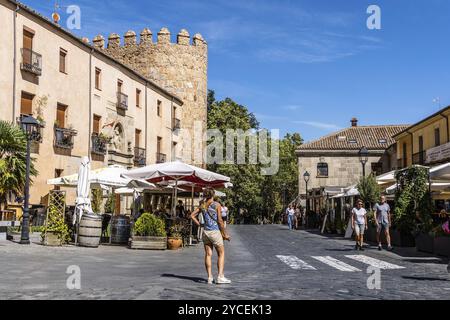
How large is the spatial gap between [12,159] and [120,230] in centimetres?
401

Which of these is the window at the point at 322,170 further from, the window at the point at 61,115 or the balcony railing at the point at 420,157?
the window at the point at 61,115

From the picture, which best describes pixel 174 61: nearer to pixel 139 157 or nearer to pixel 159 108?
pixel 159 108

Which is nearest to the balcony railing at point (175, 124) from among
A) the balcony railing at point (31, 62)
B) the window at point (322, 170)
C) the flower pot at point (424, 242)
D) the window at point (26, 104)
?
the window at point (322, 170)

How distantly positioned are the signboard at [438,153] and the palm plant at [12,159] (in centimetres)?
2192

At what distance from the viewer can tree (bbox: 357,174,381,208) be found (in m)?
24.2

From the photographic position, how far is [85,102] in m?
30.2

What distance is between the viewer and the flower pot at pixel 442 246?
47.1 feet

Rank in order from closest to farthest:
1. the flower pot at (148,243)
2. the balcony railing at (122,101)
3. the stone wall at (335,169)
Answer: the flower pot at (148,243), the balcony railing at (122,101), the stone wall at (335,169)

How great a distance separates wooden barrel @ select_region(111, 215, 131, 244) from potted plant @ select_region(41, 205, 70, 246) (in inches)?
65.7

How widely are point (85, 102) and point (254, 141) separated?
26008 mm

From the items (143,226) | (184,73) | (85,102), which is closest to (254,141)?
(184,73)

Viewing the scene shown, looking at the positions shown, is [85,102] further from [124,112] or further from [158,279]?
[158,279]
